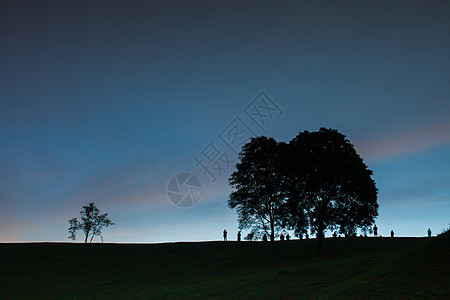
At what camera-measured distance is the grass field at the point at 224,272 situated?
70.6 ft

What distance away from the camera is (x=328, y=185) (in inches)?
1962

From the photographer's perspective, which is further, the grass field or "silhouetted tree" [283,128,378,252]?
"silhouetted tree" [283,128,378,252]

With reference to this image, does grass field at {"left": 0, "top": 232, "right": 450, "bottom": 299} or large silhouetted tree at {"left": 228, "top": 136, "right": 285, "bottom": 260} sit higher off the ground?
large silhouetted tree at {"left": 228, "top": 136, "right": 285, "bottom": 260}

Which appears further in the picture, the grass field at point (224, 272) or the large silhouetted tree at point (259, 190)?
the large silhouetted tree at point (259, 190)

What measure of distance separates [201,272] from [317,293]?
912 inches

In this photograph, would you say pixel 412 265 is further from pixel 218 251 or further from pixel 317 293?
pixel 218 251

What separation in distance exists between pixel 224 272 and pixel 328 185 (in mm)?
19410

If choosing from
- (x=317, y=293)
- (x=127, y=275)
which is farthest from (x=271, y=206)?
(x=317, y=293)

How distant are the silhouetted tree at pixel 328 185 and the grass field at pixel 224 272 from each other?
510cm

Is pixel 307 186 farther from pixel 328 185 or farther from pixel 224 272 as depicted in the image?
pixel 224 272

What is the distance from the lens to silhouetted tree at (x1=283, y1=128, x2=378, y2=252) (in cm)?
4894

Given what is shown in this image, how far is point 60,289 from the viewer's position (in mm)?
35844

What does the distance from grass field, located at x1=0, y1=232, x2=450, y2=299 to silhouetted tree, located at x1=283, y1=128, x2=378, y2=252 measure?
16.7 feet

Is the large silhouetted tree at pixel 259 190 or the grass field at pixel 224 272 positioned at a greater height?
the large silhouetted tree at pixel 259 190
